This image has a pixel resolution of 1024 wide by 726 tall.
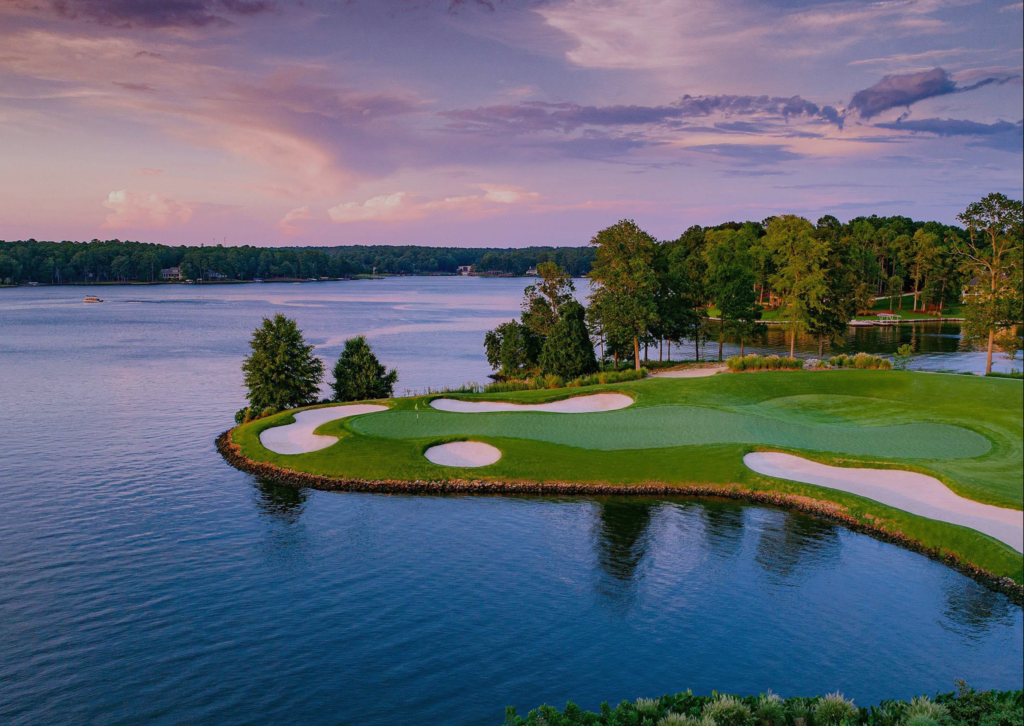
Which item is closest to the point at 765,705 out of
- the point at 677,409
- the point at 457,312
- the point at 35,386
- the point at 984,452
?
the point at 984,452

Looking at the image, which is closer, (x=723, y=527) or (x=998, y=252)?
(x=998, y=252)

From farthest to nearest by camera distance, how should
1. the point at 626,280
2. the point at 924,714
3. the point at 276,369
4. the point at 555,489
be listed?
the point at 626,280 < the point at 276,369 < the point at 555,489 < the point at 924,714

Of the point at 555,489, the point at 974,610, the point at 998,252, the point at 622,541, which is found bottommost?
the point at 622,541

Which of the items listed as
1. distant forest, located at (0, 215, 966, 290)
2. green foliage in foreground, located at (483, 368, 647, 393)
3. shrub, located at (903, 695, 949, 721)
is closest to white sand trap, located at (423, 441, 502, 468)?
green foliage in foreground, located at (483, 368, 647, 393)

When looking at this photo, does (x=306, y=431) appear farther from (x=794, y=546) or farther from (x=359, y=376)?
(x=794, y=546)

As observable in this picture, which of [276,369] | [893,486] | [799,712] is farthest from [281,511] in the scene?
[893,486]

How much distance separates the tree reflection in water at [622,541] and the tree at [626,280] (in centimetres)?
2430

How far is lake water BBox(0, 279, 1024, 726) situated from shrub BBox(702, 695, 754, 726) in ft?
11.1

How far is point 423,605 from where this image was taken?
49.9 ft

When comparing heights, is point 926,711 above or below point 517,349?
below

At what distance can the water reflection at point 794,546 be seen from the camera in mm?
16516

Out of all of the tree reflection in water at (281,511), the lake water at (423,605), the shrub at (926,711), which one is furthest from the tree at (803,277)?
the shrub at (926,711)

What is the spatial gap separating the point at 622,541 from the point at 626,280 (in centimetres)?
2921

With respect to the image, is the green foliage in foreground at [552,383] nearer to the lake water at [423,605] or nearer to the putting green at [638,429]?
the putting green at [638,429]
